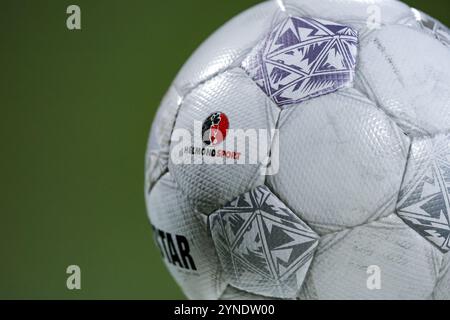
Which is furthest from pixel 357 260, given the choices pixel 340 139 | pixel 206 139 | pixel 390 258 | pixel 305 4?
pixel 305 4

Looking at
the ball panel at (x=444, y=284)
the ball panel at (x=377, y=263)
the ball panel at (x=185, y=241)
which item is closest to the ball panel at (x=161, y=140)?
the ball panel at (x=185, y=241)

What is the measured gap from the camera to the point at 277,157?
0.99 meters

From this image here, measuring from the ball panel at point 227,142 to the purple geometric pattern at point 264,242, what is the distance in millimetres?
21

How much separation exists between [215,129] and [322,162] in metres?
0.17

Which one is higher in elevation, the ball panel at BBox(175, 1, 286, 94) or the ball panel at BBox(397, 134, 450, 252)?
the ball panel at BBox(175, 1, 286, 94)

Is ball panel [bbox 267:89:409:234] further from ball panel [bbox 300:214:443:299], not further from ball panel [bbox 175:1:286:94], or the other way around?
ball panel [bbox 175:1:286:94]

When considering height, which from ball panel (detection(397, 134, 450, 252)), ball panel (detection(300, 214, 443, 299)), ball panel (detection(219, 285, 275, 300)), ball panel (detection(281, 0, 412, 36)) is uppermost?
ball panel (detection(281, 0, 412, 36))

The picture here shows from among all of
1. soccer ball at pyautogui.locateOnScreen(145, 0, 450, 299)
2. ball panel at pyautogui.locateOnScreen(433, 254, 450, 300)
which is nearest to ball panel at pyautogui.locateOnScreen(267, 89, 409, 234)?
soccer ball at pyautogui.locateOnScreen(145, 0, 450, 299)

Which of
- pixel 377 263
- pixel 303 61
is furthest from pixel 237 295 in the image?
pixel 303 61

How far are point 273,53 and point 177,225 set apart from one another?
304mm

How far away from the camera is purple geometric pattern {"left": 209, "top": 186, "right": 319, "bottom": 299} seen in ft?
3.25

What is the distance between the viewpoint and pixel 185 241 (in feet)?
3.63

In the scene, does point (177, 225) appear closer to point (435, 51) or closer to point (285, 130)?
point (285, 130)
